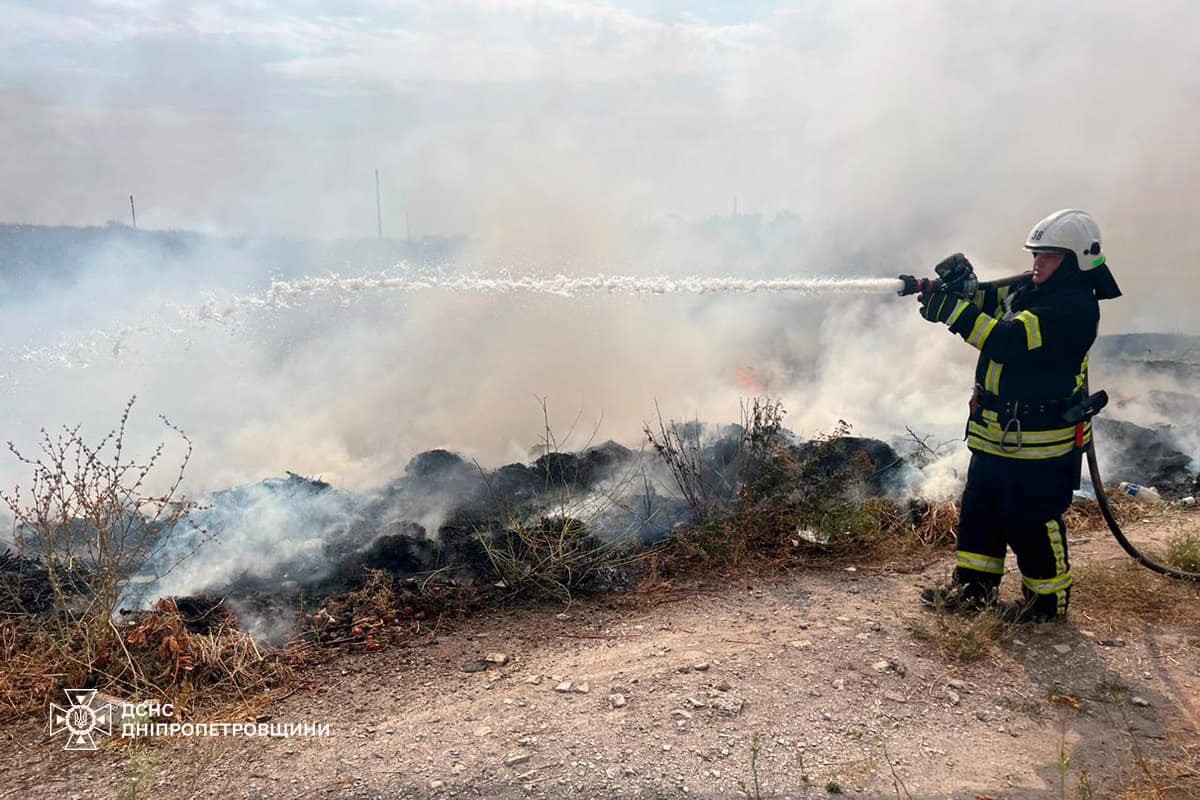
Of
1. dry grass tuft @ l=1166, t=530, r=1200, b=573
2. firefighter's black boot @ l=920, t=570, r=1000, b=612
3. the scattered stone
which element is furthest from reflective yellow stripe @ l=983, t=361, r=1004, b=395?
the scattered stone

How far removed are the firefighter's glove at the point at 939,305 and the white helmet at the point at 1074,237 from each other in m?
0.41

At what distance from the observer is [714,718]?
10.2 ft

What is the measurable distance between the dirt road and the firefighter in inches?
12.2

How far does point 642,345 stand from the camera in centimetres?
981

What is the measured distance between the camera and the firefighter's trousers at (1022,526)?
12.5ft

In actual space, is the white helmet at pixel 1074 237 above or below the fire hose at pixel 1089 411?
above

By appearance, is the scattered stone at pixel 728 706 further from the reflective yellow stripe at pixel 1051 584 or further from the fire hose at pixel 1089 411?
the fire hose at pixel 1089 411

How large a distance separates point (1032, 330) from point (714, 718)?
2.26 metres

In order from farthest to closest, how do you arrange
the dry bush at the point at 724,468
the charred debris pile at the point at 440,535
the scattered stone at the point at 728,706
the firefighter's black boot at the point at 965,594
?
the dry bush at the point at 724,468, the charred debris pile at the point at 440,535, the firefighter's black boot at the point at 965,594, the scattered stone at the point at 728,706

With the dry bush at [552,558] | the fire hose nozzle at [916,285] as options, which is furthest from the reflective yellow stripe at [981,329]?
the dry bush at [552,558]

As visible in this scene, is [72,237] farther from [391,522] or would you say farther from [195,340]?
[391,522]

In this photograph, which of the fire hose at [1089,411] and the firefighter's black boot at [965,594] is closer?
the fire hose at [1089,411]

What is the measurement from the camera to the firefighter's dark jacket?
11.9 feet

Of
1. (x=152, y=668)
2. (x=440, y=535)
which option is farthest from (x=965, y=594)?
(x=152, y=668)
